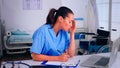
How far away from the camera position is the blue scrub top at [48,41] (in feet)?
5.80

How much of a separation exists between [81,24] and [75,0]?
2.38 feet

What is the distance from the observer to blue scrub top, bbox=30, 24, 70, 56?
1.77 metres

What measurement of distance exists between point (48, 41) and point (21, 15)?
2952mm

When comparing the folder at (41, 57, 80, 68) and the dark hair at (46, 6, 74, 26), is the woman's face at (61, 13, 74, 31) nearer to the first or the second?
the dark hair at (46, 6, 74, 26)

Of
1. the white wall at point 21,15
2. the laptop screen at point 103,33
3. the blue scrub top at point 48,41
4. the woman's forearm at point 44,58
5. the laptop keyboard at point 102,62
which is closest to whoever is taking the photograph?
the laptop keyboard at point 102,62

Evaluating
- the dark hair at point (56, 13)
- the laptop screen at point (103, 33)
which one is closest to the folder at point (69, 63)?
the dark hair at point (56, 13)

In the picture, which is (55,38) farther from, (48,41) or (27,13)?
(27,13)

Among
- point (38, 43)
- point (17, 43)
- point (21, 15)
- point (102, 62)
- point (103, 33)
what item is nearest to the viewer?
point (102, 62)

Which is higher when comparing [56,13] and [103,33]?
[56,13]

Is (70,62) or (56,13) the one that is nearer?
(70,62)

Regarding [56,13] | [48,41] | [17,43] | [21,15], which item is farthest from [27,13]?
[48,41]

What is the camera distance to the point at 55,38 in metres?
1.91

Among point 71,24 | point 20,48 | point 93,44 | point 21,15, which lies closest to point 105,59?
point 71,24

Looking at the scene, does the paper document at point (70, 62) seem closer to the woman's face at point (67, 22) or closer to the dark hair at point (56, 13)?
the woman's face at point (67, 22)
